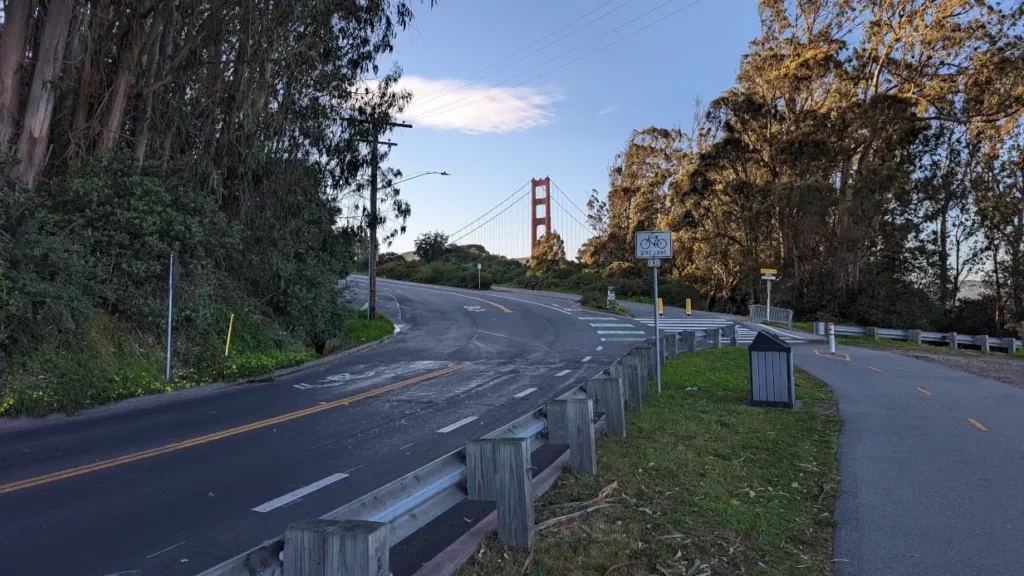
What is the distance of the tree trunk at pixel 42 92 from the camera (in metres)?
13.6

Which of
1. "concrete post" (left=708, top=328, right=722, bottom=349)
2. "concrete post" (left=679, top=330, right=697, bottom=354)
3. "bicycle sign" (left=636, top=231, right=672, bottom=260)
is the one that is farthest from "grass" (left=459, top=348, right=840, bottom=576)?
"concrete post" (left=708, top=328, right=722, bottom=349)

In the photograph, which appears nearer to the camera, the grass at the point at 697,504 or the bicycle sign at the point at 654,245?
the grass at the point at 697,504

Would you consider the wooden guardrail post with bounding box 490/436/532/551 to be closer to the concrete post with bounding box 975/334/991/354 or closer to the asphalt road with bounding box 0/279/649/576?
the asphalt road with bounding box 0/279/649/576

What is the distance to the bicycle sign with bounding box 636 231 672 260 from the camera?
1207 centimetres

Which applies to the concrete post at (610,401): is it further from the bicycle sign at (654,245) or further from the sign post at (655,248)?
the bicycle sign at (654,245)

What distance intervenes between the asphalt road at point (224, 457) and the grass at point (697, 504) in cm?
213

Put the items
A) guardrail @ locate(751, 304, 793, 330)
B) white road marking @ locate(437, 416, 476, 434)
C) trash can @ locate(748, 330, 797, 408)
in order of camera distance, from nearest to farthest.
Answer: white road marking @ locate(437, 416, 476, 434), trash can @ locate(748, 330, 797, 408), guardrail @ locate(751, 304, 793, 330)

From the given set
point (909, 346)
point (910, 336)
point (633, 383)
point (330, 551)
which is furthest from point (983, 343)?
point (330, 551)

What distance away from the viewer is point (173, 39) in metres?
15.6

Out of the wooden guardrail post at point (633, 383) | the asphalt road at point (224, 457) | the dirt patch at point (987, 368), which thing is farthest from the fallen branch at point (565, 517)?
the dirt patch at point (987, 368)

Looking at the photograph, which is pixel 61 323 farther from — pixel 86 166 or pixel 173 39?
pixel 173 39

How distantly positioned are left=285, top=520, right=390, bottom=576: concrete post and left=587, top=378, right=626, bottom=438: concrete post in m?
5.41

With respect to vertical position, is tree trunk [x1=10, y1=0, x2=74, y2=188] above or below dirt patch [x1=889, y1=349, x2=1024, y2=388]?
above

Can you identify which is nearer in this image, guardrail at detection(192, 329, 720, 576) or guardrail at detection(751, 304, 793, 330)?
guardrail at detection(192, 329, 720, 576)
